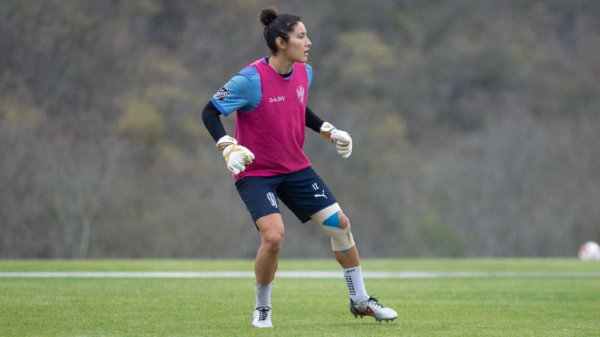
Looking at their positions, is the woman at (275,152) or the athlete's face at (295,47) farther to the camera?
the athlete's face at (295,47)

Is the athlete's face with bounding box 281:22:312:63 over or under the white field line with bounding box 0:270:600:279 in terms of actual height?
over

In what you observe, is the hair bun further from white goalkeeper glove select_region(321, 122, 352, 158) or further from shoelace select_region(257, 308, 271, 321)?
shoelace select_region(257, 308, 271, 321)

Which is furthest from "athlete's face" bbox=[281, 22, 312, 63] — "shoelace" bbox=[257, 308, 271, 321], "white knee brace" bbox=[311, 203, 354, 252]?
"shoelace" bbox=[257, 308, 271, 321]

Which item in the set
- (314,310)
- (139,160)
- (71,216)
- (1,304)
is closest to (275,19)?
(314,310)

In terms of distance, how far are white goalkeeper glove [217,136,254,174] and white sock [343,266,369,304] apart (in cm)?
129

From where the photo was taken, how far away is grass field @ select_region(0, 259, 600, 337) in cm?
859

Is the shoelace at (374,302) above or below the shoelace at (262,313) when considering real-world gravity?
above

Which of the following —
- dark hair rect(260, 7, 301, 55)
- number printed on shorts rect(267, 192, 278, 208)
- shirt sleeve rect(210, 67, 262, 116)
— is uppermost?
dark hair rect(260, 7, 301, 55)

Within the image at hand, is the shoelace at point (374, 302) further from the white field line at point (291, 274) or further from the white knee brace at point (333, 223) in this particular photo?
the white field line at point (291, 274)

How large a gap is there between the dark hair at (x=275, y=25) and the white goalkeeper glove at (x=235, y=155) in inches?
35.5

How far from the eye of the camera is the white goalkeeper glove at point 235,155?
8.44 meters

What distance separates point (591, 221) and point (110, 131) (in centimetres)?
1848

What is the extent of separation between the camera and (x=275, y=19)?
916 cm

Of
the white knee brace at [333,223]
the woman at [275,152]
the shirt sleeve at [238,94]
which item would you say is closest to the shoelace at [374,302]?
the woman at [275,152]
